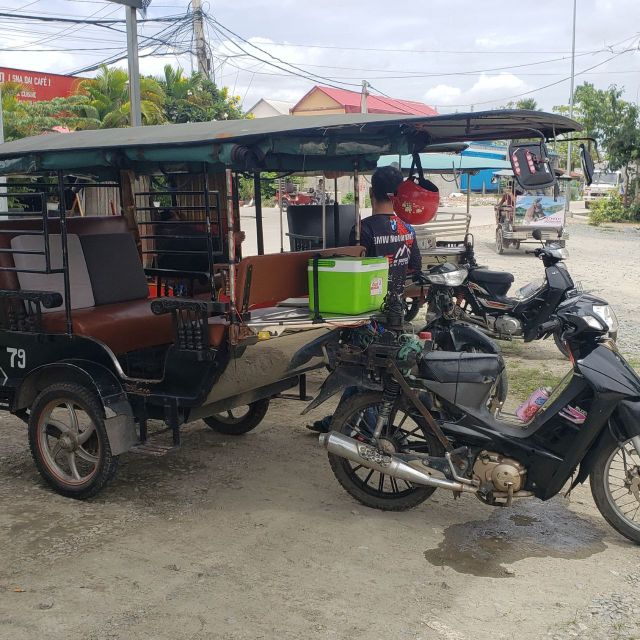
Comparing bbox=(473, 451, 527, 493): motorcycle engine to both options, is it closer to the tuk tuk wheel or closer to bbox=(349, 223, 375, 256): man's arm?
bbox=(349, 223, 375, 256): man's arm

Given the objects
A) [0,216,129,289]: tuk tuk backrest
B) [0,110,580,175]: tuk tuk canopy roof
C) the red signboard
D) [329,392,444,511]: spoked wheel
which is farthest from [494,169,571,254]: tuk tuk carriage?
the red signboard

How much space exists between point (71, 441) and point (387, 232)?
248 centimetres

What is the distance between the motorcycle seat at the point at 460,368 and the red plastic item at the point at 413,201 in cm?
192

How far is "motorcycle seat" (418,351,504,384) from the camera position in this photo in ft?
13.1

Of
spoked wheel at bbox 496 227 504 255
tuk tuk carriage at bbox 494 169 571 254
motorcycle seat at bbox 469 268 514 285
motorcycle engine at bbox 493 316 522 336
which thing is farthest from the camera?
spoked wheel at bbox 496 227 504 255

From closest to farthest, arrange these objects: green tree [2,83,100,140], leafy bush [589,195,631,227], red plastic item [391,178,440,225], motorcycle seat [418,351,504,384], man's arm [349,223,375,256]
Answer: motorcycle seat [418,351,504,384] < man's arm [349,223,375,256] < red plastic item [391,178,440,225] < green tree [2,83,100,140] < leafy bush [589,195,631,227]

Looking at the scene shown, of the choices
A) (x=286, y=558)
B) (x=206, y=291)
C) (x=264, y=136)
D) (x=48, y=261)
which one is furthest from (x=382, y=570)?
(x=206, y=291)

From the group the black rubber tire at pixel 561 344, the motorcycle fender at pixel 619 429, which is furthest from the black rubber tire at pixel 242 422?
the motorcycle fender at pixel 619 429

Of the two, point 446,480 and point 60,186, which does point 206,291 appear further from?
point 446,480

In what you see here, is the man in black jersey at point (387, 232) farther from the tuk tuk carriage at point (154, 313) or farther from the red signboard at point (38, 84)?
the red signboard at point (38, 84)

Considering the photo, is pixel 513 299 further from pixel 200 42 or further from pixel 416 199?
pixel 200 42

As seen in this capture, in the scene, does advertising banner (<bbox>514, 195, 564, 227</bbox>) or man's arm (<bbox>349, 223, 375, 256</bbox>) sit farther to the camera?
advertising banner (<bbox>514, 195, 564, 227</bbox>)

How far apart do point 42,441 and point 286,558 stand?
1815mm

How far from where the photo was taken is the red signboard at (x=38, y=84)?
24.2 m
